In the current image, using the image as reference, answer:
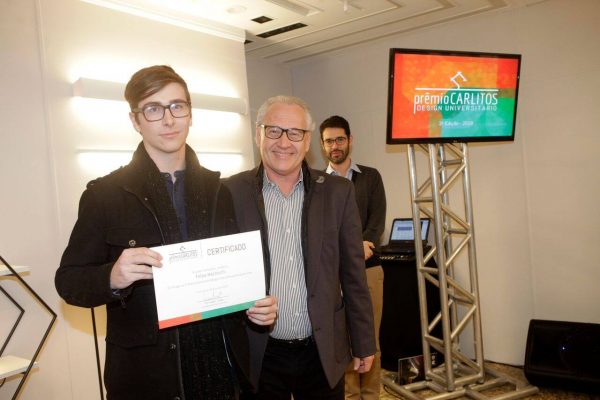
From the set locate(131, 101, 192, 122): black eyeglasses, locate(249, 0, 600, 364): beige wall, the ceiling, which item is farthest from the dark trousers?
locate(249, 0, 600, 364): beige wall

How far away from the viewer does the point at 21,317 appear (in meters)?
2.81

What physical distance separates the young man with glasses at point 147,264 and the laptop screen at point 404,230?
11.3 feet

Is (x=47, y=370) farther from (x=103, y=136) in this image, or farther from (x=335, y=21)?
(x=335, y=21)

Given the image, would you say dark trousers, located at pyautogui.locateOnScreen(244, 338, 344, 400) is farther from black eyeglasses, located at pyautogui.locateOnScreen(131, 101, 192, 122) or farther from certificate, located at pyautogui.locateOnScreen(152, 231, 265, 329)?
black eyeglasses, located at pyautogui.locateOnScreen(131, 101, 192, 122)

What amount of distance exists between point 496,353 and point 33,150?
3.93m

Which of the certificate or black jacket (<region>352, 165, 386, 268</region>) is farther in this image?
black jacket (<region>352, 165, 386, 268</region>)

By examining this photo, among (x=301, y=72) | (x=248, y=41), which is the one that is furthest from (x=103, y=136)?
(x=301, y=72)

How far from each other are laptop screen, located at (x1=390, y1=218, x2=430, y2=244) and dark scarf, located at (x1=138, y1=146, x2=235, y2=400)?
137 inches

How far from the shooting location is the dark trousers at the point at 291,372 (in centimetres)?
188

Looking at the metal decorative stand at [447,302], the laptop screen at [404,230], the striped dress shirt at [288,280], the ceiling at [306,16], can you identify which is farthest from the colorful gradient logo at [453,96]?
the striped dress shirt at [288,280]

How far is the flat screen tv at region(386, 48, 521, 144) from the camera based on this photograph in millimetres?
3363

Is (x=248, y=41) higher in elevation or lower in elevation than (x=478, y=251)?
higher

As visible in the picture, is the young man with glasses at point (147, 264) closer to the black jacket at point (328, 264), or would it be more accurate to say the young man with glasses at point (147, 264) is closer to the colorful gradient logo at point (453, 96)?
the black jacket at point (328, 264)

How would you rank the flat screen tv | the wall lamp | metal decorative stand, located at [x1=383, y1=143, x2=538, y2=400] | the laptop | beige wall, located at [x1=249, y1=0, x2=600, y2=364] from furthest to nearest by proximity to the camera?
the laptop, beige wall, located at [x1=249, y1=0, x2=600, y2=364], metal decorative stand, located at [x1=383, y1=143, x2=538, y2=400], the flat screen tv, the wall lamp
